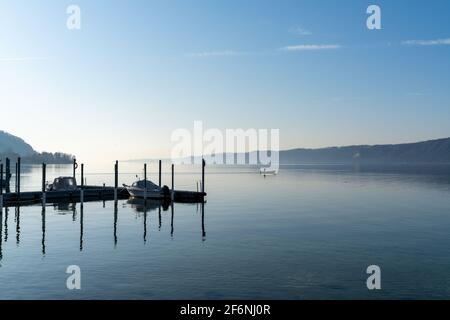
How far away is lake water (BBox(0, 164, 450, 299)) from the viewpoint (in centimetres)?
2041

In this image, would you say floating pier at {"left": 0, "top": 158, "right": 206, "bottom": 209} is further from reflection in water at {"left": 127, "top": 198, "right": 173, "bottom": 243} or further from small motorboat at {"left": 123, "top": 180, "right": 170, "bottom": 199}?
reflection in water at {"left": 127, "top": 198, "right": 173, "bottom": 243}

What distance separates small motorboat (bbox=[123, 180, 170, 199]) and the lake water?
38.6ft

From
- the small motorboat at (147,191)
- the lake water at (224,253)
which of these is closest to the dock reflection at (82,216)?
the lake water at (224,253)

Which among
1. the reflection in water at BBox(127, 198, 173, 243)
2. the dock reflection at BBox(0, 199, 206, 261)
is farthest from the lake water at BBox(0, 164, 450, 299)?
the reflection in water at BBox(127, 198, 173, 243)

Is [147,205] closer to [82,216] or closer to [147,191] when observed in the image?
[147,191]

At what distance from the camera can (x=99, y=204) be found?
60.6 m

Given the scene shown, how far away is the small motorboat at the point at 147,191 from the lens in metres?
63.6

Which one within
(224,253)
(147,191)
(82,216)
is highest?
(147,191)

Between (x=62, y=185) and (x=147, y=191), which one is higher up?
(x=62, y=185)

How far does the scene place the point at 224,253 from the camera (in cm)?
2833

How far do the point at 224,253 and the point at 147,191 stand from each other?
37566 mm

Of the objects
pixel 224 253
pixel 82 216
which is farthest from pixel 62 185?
pixel 224 253
